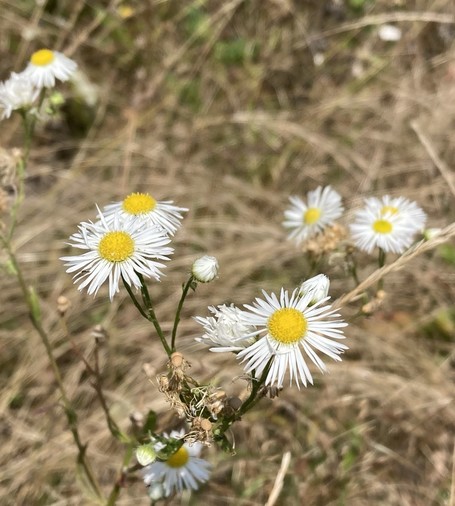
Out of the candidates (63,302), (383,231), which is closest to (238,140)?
(383,231)

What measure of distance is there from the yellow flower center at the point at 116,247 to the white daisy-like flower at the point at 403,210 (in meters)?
0.79

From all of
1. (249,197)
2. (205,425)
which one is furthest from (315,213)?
(249,197)

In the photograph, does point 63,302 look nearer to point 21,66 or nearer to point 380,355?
point 380,355

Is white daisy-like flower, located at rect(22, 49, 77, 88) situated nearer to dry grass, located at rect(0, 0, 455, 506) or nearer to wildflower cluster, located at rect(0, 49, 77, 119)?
wildflower cluster, located at rect(0, 49, 77, 119)

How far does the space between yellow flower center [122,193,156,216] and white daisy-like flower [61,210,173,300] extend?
152 millimetres

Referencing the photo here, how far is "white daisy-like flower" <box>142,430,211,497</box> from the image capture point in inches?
54.1

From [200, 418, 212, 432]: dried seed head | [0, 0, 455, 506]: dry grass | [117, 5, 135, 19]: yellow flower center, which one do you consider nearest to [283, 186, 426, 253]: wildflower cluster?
[0, 0, 455, 506]: dry grass

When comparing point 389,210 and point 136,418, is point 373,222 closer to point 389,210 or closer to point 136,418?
point 389,210

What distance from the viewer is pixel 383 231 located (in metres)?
1.57

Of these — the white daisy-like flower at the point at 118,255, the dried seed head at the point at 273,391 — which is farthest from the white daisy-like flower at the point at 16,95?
the dried seed head at the point at 273,391

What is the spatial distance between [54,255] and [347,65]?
6.08ft

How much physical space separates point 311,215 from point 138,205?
23.0 inches

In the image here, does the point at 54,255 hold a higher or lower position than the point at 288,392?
higher

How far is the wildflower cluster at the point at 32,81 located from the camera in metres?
1.54
